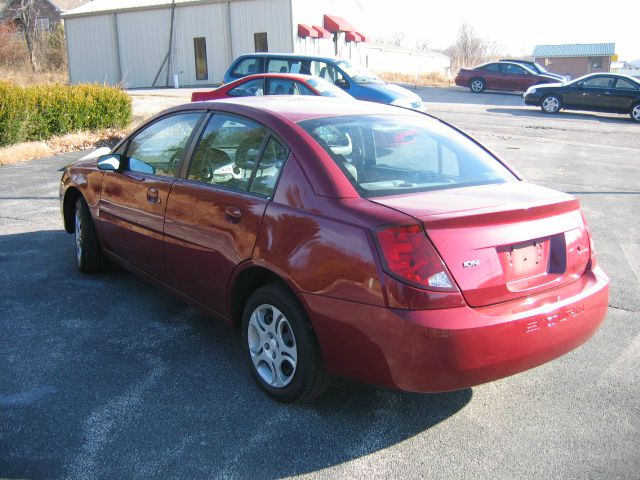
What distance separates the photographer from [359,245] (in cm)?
309

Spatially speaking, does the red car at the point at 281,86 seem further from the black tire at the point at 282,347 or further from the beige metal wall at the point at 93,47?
the beige metal wall at the point at 93,47

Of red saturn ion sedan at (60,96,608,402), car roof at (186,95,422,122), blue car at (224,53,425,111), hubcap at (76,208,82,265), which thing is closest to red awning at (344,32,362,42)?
blue car at (224,53,425,111)

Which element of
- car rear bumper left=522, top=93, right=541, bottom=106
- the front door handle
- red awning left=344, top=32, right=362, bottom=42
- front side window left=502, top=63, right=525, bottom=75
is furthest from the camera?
red awning left=344, top=32, right=362, bottom=42

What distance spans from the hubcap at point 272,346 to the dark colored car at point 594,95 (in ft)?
71.3

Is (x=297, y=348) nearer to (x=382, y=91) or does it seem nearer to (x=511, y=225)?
(x=511, y=225)

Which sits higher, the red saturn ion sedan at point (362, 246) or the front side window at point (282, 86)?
the front side window at point (282, 86)

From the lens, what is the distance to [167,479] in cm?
301

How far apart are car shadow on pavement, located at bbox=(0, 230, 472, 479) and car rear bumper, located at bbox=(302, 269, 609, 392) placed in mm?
431

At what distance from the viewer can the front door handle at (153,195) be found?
4570mm

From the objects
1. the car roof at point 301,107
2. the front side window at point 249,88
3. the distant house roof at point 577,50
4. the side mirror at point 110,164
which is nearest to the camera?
the car roof at point 301,107

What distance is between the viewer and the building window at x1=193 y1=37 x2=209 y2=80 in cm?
3699

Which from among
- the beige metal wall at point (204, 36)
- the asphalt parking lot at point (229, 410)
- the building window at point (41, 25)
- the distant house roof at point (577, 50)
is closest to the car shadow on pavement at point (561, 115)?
the beige metal wall at point (204, 36)

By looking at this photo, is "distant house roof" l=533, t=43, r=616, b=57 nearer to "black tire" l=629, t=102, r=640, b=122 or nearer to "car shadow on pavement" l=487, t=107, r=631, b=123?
"car shadow on pavement" l=487, t=107, r=631, b=123

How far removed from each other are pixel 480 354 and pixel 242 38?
35.0 metres
